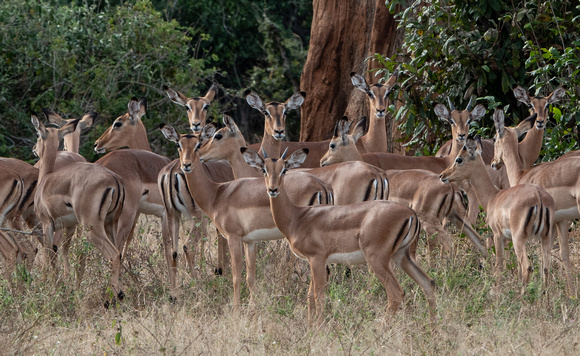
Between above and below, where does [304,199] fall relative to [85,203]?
above

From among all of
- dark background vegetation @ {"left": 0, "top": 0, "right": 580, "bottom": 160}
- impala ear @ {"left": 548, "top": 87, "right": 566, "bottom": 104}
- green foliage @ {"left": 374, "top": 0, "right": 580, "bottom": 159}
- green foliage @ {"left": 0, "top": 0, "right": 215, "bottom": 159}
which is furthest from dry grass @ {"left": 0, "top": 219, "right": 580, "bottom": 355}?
green foliage @ {"left": 0, "top": 0, "right": 215, "bottom": 159}

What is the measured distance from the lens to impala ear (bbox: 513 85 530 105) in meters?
7.68

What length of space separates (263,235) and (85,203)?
1468 mm

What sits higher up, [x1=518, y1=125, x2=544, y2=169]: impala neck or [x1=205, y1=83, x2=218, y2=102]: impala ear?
[x1=518, y1=125, x2=544, y2=169]: impala neck

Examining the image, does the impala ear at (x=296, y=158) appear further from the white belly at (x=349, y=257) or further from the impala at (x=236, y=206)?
the white belly at (x=349, y=257)

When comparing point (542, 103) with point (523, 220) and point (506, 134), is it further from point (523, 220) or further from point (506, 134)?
point (523, 220)

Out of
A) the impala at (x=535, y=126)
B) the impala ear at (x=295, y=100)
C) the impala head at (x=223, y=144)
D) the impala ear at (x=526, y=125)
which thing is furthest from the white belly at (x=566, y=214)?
the impala ear at (x=295, y=100)

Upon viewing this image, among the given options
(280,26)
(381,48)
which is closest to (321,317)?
(381,48)

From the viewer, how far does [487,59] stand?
27.8 feet

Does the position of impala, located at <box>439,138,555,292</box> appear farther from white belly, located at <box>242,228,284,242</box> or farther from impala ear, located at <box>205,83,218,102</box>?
impala ear, located at <box>205,83,218,102</box>

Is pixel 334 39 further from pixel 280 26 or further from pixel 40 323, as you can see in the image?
pixel 40 323

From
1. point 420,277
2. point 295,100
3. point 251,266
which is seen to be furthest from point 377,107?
point 420,277

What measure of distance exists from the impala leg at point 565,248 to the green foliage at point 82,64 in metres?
6.94

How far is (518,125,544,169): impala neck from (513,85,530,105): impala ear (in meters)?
0.28
